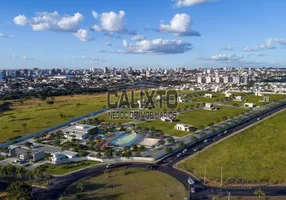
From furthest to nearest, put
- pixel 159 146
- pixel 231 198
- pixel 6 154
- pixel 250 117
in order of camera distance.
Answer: pixel 250 117 → pixel 159 146 → pixel 6 154 → pixel 231 198

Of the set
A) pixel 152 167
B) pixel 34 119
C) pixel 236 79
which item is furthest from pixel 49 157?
pixel 236 79

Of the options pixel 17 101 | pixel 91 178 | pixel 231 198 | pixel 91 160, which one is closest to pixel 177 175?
pixel 231 198

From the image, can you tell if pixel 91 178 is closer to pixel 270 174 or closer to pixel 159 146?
pixel 159 146

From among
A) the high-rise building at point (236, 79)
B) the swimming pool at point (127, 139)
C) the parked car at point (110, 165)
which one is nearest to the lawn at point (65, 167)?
the parked car at point (110, 165)

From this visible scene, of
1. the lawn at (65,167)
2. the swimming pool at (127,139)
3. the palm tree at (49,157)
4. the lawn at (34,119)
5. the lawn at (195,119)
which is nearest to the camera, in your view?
the lawn at (65,167)

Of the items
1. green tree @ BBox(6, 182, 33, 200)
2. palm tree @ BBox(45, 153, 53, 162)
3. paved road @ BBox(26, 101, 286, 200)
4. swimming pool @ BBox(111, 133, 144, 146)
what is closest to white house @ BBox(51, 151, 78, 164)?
palm tree @ BBox(45, 153, 53, 162)

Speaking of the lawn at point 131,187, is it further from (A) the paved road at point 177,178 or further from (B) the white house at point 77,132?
(B) the white house at point 77,132

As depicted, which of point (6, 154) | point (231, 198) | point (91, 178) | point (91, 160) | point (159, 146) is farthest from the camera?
point (159, 146)
